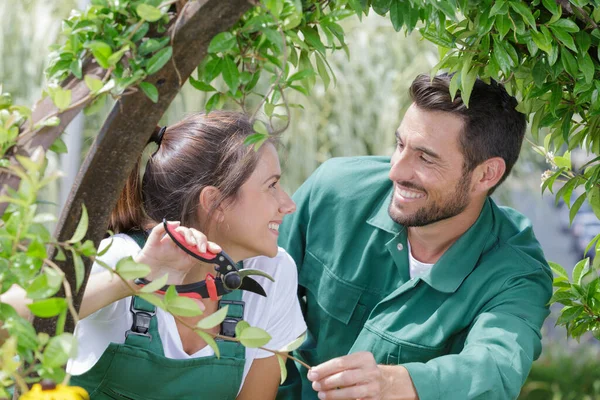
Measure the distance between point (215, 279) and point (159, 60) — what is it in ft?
2.16

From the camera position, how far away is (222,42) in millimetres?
1216

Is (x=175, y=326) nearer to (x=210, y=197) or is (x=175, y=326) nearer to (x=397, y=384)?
(x=210, y=197)

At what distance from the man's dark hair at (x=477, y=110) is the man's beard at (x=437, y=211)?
87 millimetres

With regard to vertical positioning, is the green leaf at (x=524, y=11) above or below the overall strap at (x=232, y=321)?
above

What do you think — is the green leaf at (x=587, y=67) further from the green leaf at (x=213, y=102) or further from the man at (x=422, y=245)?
the green leaf at (x=213, y=102)

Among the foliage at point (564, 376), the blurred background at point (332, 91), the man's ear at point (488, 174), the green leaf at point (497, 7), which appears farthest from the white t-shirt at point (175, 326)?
the foliage at point (564, 376)

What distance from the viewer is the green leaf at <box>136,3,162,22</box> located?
1128mm

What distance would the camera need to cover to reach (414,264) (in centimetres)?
228

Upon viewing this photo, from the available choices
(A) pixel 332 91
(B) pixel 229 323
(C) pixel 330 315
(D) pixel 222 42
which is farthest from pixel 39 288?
(A) pixel 332 91

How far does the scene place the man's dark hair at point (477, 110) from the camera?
7.47 ft

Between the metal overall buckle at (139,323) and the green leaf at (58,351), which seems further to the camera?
the metal overall buckle at (139,323)

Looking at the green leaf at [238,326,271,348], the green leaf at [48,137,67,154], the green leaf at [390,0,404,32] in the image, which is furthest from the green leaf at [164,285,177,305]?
the green leaf at [390,0,404,32]

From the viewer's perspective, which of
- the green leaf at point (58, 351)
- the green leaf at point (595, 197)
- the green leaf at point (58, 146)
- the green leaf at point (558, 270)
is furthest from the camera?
the green leaf at point (558, 270)

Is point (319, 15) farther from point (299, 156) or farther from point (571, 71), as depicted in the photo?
point (299, 156)
